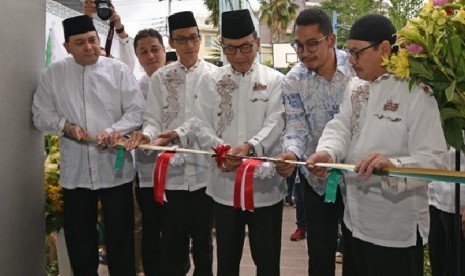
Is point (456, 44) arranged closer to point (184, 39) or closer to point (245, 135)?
point (245, 135)

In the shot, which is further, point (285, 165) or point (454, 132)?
point (285, 165)

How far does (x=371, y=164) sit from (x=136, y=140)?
154cm

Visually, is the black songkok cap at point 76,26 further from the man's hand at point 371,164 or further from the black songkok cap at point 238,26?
the man's hand at point 371,164

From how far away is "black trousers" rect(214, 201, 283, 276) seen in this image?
109 inches

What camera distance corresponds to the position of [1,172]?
2951 millimetres

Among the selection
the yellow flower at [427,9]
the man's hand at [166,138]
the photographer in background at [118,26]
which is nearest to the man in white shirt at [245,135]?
the man's hand at [166,138]

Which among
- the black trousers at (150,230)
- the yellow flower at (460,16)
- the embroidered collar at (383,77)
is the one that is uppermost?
the yellow flower at (460,16)

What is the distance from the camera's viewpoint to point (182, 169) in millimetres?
3248

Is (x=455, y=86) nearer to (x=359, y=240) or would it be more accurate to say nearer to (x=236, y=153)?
(x=359, y=240)

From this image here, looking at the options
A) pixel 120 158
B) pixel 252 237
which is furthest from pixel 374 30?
pixel 120 158

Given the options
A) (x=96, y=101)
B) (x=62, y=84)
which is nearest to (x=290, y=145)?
(x=96, y=101)

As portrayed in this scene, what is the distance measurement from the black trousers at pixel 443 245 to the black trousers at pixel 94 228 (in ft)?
6.22

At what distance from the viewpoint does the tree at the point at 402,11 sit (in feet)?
13.0

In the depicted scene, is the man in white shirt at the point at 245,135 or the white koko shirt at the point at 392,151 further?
the man in white shirt at the point at 245,135
